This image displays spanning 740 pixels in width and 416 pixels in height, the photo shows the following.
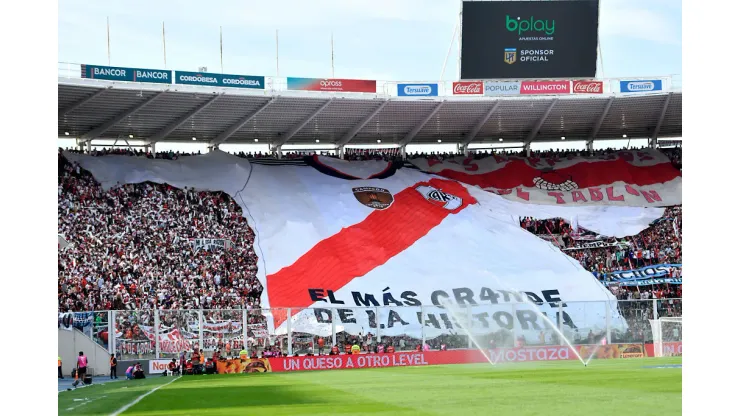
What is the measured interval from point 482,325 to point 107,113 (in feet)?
62.3

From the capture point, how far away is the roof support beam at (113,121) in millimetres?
39291

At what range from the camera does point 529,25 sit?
41719mm

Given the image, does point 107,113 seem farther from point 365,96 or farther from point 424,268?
point 424,268

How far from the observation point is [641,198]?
46.7 meters

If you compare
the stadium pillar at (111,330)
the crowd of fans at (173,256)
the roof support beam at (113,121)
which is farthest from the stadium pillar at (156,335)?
the roof support beam at (113,121)

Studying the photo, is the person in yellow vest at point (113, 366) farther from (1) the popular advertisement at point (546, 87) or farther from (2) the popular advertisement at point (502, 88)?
(1) the popular advertisement at point (546, 87)

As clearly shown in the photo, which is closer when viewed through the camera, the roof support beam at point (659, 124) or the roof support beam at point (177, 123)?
the roof support beam at point (177, 123)

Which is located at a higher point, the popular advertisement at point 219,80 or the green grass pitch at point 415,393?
the popular advertisement at point 219,80

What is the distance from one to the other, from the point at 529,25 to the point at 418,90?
18.2ft

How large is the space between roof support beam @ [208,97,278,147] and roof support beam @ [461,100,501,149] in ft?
34.4

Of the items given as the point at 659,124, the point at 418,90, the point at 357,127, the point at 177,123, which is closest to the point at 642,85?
the point at 659,124

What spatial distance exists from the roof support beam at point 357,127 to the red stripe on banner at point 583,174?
4627mm

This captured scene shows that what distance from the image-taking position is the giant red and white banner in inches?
1827
